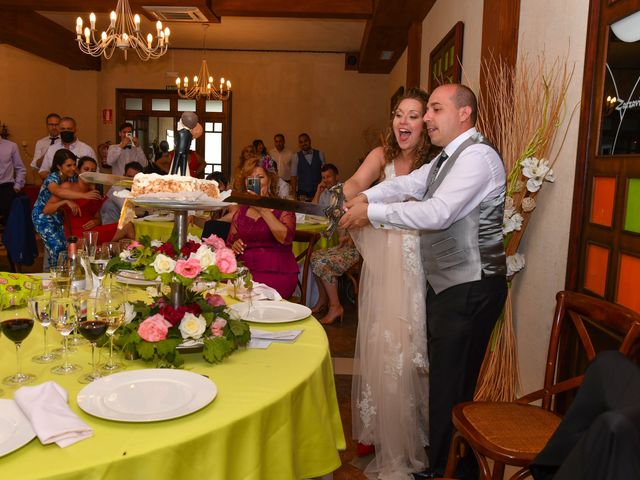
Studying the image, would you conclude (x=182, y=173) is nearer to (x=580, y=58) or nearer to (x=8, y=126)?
(x=580, y=58)

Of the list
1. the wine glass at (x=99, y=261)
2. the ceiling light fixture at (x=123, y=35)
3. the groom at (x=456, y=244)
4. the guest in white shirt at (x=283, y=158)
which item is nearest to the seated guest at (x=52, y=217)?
the ceiling light fixture at (x=123, y=35)

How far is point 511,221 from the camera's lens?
8.96ft

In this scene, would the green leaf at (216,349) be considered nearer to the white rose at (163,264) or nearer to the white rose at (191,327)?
the white rose at (191,327)

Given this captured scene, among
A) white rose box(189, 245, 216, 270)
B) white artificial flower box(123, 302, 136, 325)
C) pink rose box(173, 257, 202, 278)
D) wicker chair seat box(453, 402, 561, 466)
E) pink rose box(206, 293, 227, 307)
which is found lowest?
wicker chair seat box(453, 402, 561, 466)

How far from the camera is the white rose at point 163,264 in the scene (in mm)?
1550

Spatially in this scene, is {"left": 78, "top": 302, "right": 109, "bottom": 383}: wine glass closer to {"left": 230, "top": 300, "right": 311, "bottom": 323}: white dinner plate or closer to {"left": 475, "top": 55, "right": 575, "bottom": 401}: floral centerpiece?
{"left": 230, "top": 300, "right": 311, "bottom": 323}: white dinner plate

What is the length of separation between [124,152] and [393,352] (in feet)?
24.5

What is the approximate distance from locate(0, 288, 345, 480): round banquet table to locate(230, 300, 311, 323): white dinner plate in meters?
0.15

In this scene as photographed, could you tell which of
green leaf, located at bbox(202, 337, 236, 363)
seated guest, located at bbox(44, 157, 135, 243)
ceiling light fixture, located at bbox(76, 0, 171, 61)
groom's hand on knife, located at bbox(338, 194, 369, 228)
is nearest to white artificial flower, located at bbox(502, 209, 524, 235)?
groom's hand on knife, located at bbox(338, 194, 369, 228)

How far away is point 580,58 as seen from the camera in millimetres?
2564

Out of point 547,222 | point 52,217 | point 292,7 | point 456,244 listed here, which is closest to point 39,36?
point 292,7

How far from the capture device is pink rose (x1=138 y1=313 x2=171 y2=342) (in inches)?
60.9

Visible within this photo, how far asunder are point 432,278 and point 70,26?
9783 mm

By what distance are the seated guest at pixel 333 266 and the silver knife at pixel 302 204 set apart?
2.47m
